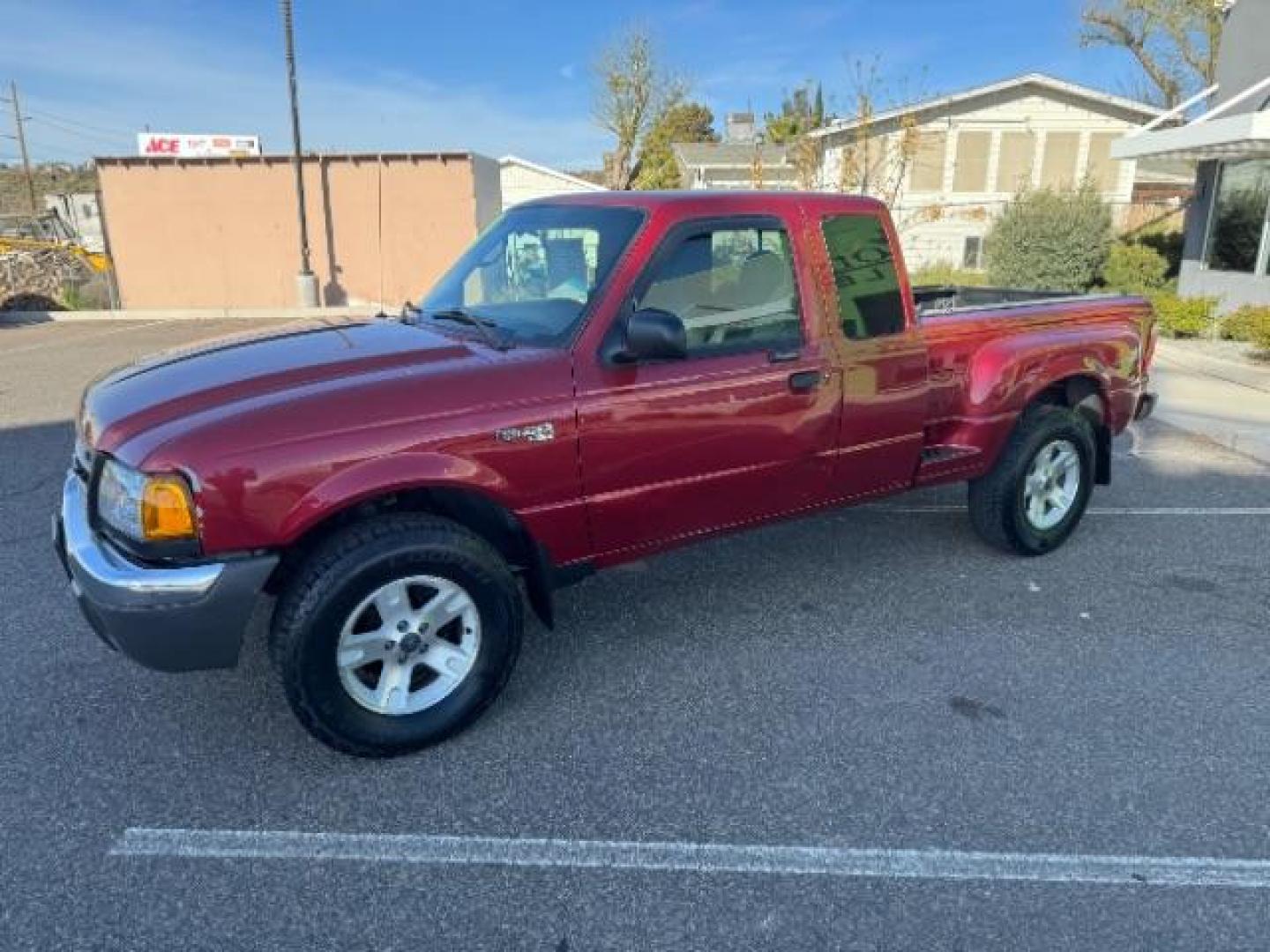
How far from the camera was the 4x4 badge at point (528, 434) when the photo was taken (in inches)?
117

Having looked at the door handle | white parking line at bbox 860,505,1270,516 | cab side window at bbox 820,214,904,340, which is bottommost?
white parking line at bbox 860,505,1270,516

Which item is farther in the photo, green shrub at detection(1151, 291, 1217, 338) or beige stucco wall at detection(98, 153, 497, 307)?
beige stucco wall at detection(98, 153, 497, 307)

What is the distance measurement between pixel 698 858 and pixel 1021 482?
9.78ft

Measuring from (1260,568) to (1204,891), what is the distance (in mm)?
2927

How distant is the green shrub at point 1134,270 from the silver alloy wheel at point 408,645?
15632 millimetres

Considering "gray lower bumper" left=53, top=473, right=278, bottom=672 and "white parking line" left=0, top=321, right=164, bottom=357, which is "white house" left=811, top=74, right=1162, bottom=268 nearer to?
"white parking line" left=0, top=321, right=164, bottom=357

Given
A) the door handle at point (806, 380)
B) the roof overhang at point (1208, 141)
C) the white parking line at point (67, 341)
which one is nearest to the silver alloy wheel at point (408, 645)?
the door handle at point (806, 380)

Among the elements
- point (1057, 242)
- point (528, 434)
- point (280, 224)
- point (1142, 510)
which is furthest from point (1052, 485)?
point (280, 224)

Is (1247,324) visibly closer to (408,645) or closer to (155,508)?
(408,645)

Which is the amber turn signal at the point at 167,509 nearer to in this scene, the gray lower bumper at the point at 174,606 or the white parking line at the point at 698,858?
the gray lower bumper at the point at 174,606

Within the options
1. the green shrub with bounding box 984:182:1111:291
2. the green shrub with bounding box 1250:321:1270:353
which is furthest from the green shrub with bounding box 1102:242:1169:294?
the green shrub with bounding box 1250:321:1270:353

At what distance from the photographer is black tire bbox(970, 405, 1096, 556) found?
4.54 meters

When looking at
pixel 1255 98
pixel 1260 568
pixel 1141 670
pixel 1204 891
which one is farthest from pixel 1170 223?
pixel 1204 891

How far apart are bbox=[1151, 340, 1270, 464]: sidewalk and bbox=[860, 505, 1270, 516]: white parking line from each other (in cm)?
152
